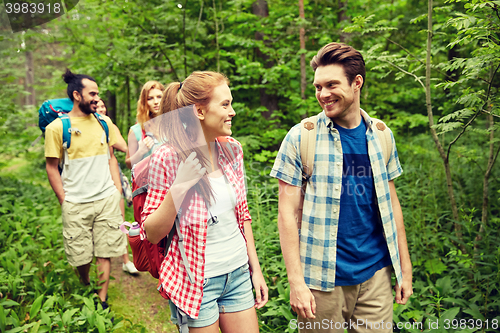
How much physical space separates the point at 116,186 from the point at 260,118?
3.40 m

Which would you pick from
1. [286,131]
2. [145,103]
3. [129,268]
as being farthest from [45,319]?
[286,131]

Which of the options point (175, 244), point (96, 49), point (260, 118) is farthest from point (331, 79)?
point (96, 49)

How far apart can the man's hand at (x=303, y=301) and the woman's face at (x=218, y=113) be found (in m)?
0.97

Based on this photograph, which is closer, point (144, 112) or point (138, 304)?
point (138, 304)

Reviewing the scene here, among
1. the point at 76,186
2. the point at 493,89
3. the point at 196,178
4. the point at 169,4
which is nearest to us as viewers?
the point at 196,178

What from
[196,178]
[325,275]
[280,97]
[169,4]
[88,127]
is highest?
[169,4]

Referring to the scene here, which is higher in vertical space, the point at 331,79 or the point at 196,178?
the point at 331,79

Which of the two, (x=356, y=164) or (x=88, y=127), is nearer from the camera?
(x=356, y=164)

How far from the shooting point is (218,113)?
6.00 ft

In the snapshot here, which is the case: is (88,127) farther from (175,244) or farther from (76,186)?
(175,244)

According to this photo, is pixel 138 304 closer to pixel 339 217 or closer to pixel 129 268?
pixel 129 268

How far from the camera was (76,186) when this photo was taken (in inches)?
148

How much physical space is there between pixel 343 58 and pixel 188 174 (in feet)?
3.67

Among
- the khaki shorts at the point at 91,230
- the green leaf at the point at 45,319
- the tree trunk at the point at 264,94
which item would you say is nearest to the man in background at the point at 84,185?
the khaki shorts at the point at 91,230
